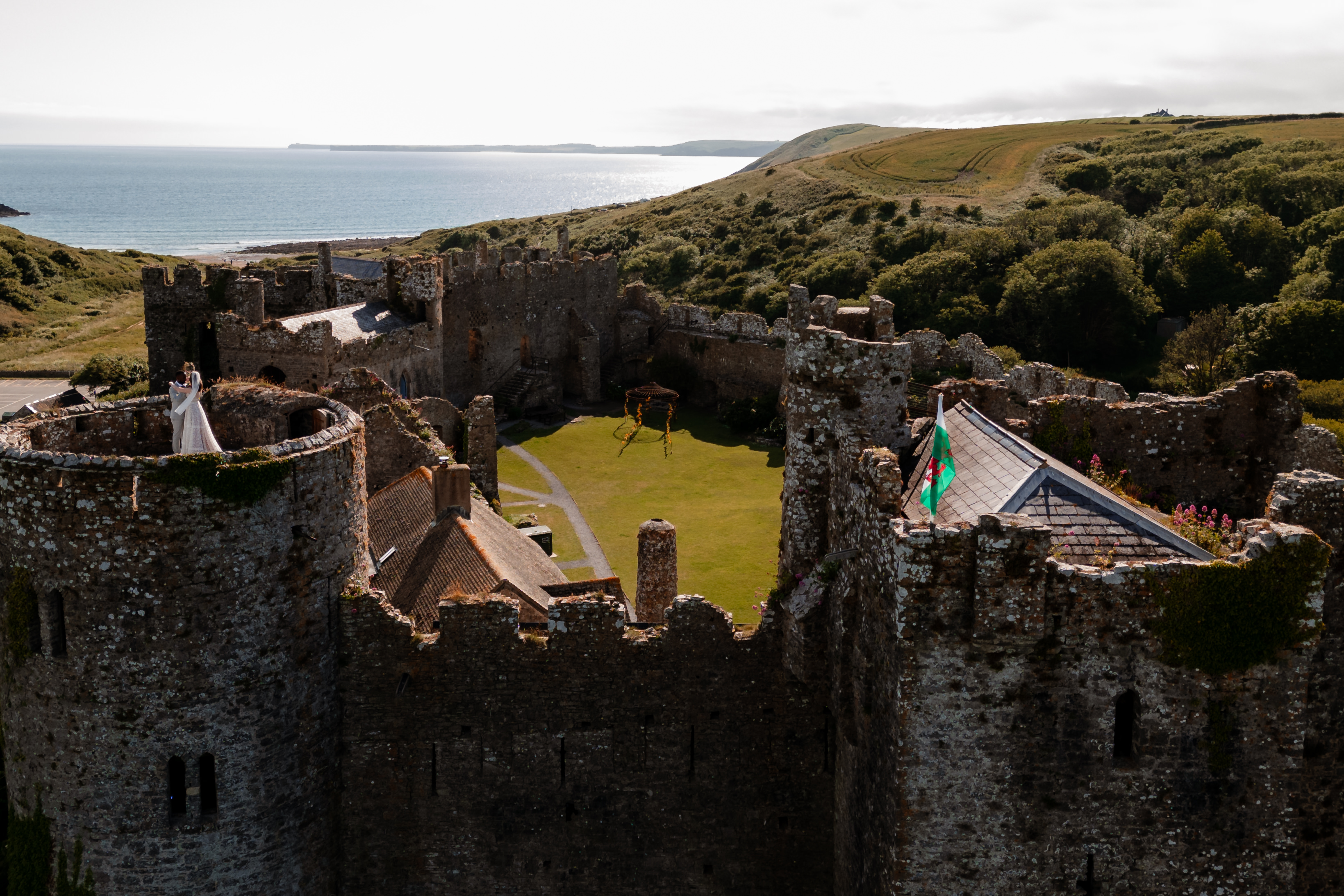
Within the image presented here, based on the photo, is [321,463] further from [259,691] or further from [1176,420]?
[1176,420]

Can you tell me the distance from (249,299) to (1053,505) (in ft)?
83.3

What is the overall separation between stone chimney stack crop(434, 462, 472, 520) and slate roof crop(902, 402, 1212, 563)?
30.2ft

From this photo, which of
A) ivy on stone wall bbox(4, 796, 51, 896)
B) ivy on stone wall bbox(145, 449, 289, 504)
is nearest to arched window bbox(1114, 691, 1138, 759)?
ivy on stone wall bbox(145, 449, 289, 504)

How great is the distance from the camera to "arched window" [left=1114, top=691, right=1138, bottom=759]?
36.9ft

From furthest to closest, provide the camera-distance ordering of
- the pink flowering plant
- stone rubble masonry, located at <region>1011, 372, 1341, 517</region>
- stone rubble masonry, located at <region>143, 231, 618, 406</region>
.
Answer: stone rubble masonry, located at <region>143, 231, 618, 406</region>, stone rubble masonry, located at <region>1011, 372, 1341, 517</region>, the pink flowering plant

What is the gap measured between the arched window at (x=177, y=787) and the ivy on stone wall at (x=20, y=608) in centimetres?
203

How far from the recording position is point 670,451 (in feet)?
145

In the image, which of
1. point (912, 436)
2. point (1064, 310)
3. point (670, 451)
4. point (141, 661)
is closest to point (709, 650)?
point (912, 436)

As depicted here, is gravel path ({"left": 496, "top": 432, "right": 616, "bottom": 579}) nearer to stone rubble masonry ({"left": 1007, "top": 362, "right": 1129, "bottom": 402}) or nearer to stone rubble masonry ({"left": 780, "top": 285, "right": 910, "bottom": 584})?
stone rubble masonry ({"left": 1007, "top": 362, "right": 1129, "bottom": 402})

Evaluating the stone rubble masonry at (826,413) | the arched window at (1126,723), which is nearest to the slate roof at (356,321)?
the stone rubble masonry at (826,413)

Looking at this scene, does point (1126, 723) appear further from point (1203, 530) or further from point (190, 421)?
point (190, 421)

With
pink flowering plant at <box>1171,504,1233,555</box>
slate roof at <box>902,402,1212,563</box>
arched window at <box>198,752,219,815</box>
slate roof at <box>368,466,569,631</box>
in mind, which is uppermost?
slate roof at <box>902,402,1212,563</box>

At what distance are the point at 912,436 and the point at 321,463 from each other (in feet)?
23.9

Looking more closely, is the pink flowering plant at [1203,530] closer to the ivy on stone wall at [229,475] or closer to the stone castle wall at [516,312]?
the ivy on stone wall at [229,475]
